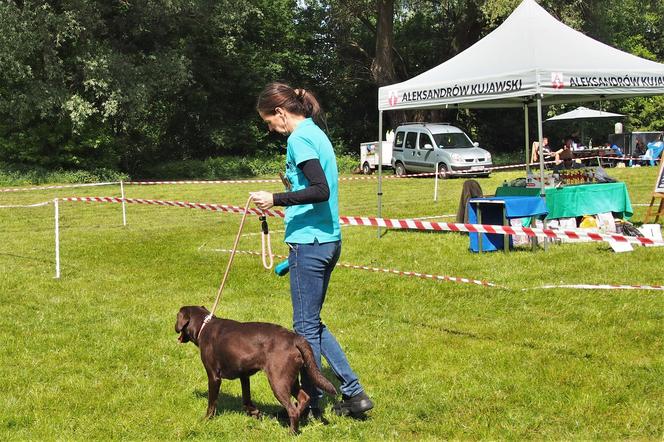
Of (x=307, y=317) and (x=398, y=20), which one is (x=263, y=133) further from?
(x=307, y=317)

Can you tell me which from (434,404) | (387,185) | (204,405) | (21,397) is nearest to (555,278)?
(434,404)

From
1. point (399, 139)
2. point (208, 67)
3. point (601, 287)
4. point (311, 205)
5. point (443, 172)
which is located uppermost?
point (208, 67)

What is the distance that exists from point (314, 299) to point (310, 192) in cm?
67

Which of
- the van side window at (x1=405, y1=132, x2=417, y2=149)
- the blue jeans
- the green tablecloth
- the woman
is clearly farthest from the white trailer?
the woman

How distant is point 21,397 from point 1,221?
11.6 meters

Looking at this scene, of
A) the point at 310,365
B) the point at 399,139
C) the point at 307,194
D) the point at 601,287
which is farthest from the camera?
the point at 399,139

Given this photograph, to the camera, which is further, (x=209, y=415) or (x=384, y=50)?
(x=384, y=50)

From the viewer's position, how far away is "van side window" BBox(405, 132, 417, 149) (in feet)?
90.8

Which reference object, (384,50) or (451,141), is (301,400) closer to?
(451,141)

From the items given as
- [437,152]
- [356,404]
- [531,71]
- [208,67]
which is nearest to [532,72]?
[531,71]

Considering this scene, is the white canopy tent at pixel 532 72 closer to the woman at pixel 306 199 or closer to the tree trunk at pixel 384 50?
the woman at pixel 306 199

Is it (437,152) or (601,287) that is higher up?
(437,152)

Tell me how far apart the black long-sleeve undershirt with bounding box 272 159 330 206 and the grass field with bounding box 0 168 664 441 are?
1338 millimetres

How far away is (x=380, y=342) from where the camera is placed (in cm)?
614
